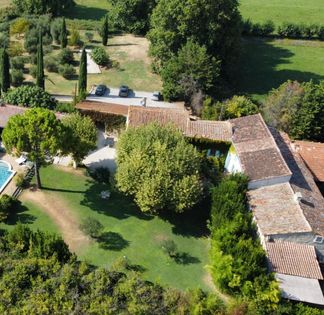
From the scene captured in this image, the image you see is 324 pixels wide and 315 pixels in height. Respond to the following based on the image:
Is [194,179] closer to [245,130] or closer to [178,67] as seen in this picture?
[245,130]

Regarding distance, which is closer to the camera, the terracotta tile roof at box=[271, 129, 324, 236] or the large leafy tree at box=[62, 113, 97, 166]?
the terracotta tile roof at box=[271, 129, 324, 236]

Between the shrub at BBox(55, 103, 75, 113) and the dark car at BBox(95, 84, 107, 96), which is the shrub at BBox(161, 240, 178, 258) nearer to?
the shrub at BBox(55, 103, 75, 113)

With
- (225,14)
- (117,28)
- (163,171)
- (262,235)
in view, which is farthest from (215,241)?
(117,28)

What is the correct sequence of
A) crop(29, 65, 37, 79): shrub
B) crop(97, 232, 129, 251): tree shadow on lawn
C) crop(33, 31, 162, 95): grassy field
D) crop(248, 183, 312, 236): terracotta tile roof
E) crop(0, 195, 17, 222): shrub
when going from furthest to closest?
crop(33, 31, 162, 95): grassy field → crop(29, 65, 37, 79): shrub → crop(0, 195, 17, 222): shrub → crop(97, 232, 129, 251): tree shadow on lawn → crop(248, 183, 312, 236): terracotta tile roof

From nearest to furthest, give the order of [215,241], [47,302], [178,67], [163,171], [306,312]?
[47,302], [306,312], [215,241], [163,171], [178,67]

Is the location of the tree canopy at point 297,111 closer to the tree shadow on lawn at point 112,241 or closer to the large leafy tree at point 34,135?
the tree shadow on lawn at point 112,241

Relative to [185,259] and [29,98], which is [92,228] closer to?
[185,259]

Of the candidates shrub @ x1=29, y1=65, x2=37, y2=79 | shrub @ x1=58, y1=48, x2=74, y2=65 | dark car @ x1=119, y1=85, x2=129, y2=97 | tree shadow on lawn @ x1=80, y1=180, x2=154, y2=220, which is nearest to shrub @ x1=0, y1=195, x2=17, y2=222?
tree shadow on lawn @ x1=80, y1=180, x2=154, y2=220
